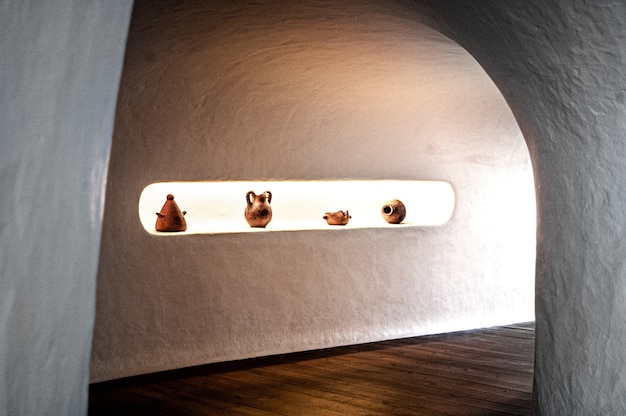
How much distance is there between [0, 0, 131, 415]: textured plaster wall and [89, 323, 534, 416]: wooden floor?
2459 mm

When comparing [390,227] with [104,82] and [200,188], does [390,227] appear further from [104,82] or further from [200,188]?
[104,82]

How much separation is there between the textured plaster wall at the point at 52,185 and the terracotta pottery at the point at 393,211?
4319 mm

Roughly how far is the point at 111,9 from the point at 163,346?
132 inches

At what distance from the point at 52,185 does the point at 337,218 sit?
13.7 feet

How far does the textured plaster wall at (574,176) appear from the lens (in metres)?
2.00

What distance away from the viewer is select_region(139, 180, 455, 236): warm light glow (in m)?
4.49

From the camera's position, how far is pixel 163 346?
13.1 ft

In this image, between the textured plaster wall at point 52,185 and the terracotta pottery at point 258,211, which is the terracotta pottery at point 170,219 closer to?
the terracotta pottery at point 258,211

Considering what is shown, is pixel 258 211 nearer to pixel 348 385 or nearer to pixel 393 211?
pixel 393 211

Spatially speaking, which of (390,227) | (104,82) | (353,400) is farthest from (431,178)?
(104,82)

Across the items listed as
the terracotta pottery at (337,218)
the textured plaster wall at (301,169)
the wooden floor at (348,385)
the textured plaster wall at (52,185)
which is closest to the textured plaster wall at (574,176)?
the textured plaster wall at (301,169)

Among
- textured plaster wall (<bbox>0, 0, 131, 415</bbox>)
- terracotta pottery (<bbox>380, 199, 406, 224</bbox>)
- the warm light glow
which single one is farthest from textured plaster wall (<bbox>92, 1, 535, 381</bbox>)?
textured plaster wall (<bbox>0, 0, 131, 415</bbox>)

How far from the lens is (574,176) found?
214 centimetres

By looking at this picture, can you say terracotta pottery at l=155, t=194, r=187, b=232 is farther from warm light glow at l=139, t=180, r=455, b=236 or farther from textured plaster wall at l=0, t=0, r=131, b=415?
textured plaster wall at l=0, t=0, r=131, b=415
